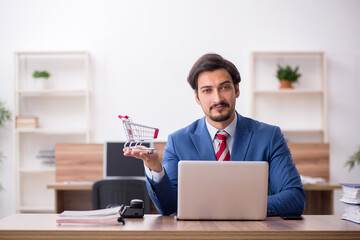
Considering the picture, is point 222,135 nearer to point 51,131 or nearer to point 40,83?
point 51,131

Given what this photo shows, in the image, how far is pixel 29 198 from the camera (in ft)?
16.5

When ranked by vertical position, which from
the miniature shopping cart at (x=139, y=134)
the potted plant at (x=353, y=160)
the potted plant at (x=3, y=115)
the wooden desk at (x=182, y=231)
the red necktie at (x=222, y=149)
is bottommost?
the potted plant at (x=353, y=160)

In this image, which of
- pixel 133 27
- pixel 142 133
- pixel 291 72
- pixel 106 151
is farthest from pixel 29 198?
pixel 142 133

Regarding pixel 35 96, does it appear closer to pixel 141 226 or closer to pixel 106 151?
pixel 106 151

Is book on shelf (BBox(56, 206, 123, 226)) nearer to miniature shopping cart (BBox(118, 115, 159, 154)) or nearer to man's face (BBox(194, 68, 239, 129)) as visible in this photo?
miniature shopping cart (BBox(118, 115, 159, 154))

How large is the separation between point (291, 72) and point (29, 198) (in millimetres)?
3391

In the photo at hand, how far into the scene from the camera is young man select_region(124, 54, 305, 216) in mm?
2033

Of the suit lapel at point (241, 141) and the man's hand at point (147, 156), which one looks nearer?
the man's hand at point (147, 156)

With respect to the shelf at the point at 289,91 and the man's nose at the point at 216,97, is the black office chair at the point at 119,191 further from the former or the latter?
the shelf at the point at 289,91

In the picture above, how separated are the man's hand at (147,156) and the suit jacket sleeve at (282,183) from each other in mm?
496

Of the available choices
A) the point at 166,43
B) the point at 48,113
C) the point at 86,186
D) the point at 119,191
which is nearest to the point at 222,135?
the point at 119,191

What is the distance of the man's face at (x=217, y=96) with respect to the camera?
2.08m

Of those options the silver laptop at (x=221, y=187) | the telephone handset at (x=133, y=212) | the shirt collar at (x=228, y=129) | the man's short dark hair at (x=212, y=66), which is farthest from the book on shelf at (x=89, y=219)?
the man's short dark hair at (x=212, y=66)

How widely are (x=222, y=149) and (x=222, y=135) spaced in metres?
0.07
